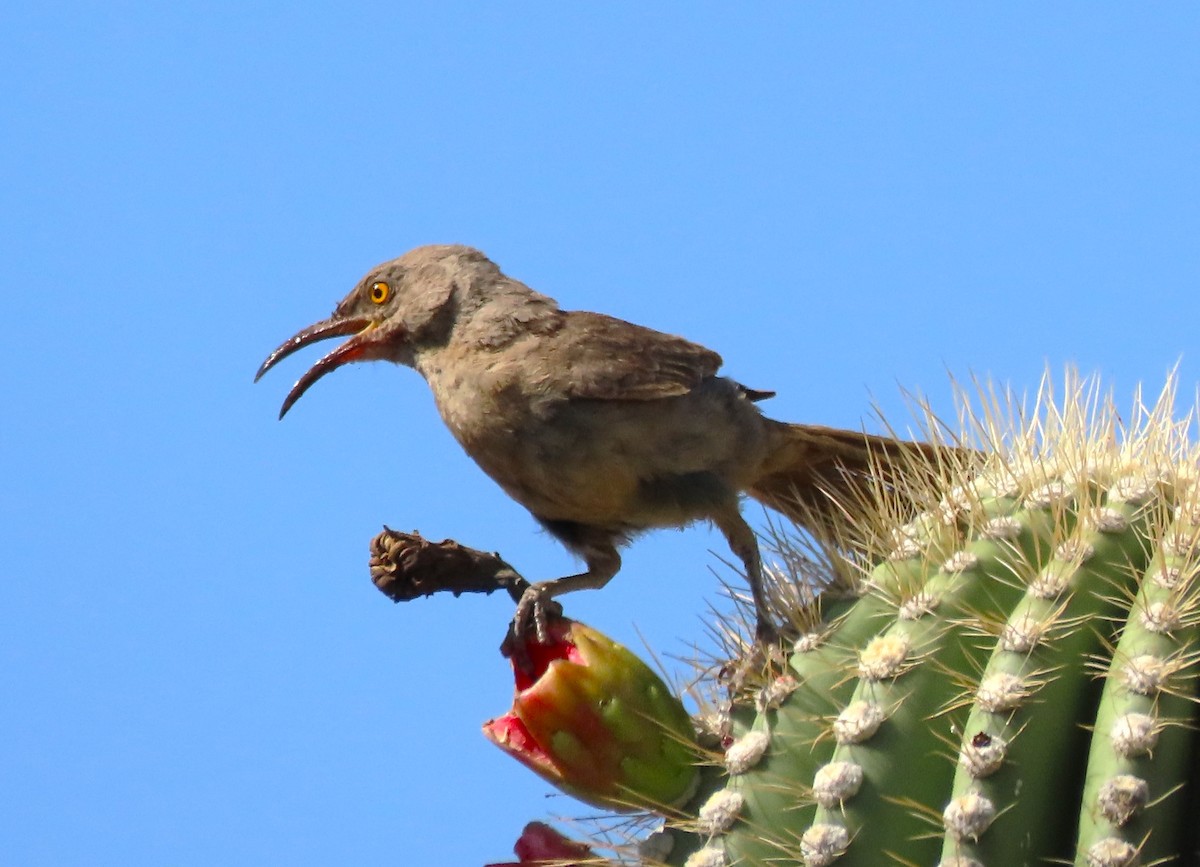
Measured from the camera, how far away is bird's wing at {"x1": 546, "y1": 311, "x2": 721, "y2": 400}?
418cm

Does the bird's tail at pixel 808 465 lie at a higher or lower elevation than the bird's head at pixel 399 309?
lower

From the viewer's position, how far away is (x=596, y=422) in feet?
13.6

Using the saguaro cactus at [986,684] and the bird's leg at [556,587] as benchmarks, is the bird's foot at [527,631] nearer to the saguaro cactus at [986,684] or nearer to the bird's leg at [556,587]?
the bird's leg at [556,587]

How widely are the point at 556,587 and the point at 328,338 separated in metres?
1.42

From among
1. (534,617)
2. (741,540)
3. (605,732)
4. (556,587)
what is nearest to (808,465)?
(741,540)

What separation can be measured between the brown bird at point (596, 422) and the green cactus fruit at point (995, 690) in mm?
1025

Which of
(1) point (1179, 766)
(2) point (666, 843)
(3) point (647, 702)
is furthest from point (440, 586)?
(1) point (1179, 766)

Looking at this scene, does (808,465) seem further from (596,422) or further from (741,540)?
(596,422)

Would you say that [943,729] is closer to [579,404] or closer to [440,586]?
[440,586]

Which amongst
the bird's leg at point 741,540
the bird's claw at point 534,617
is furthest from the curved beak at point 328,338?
the bird's claw at point 534,617

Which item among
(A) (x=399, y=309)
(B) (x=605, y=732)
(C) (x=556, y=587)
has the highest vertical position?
(A) (x=399, y=309)

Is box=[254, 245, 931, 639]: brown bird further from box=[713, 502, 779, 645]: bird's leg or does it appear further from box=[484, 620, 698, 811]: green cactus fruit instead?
box=[484, 620, 698, 811]: green cactus fruit

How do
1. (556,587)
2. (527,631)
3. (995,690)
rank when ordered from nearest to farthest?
(995,690) → (527,631) → (556,587)

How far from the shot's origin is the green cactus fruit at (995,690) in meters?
2.31
